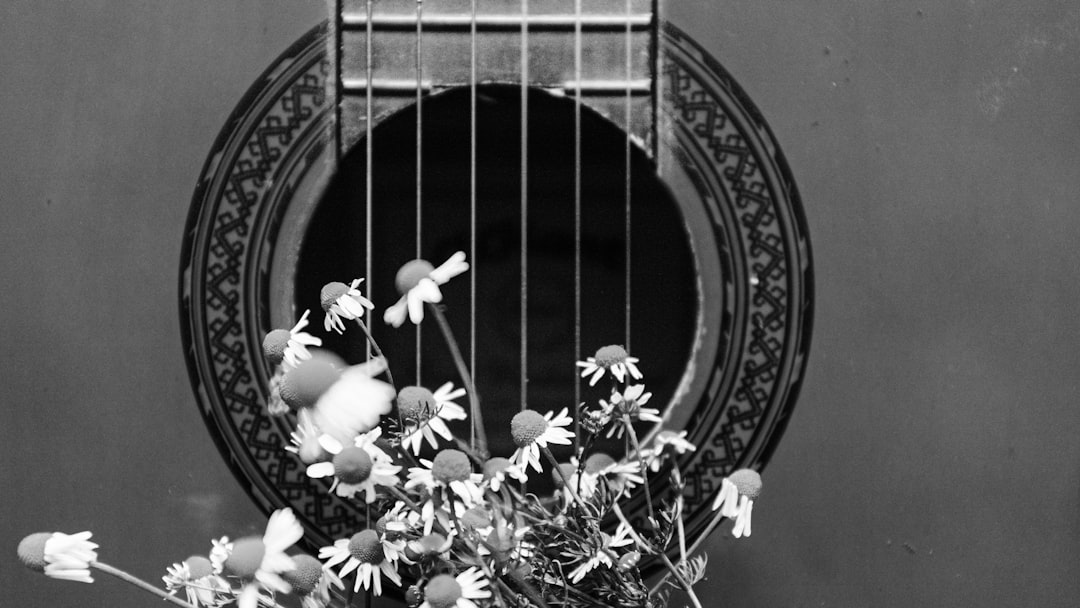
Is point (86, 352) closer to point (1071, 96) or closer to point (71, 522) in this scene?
point (71, 522)

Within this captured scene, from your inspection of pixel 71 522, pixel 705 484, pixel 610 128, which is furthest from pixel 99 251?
pixel 705 484

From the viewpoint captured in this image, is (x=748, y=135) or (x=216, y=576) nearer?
(x=216, y=576)

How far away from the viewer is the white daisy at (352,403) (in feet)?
1.92

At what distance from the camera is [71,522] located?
981 mm

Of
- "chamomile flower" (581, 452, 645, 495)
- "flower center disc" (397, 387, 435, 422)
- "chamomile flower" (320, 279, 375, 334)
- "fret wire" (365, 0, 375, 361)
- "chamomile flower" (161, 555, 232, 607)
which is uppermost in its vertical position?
"fret wire" (365, 0, 375, 361)

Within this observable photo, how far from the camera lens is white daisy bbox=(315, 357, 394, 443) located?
1.92ft

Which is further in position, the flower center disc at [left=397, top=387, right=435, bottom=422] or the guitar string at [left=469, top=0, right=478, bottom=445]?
the guitar string at [left=469, top=0, right=478, bottom=445]

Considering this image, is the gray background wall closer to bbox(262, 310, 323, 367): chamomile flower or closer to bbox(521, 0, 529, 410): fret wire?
bbox(521, 0, 529, 410): fret wire

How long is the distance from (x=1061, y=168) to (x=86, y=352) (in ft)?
3.30

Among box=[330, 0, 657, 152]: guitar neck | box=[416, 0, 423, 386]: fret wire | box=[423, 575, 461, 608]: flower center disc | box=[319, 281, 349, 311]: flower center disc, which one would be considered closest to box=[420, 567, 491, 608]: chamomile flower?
box=[423, 575, 461, 608]: flower center disc

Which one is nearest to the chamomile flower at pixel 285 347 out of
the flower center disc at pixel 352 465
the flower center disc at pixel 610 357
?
the flower center disc at pixel 352 465

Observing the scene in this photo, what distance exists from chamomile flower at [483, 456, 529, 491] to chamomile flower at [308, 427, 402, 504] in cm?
8

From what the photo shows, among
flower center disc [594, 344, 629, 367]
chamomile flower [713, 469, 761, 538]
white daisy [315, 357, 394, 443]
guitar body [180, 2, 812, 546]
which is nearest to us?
white daisy [315, 357, 394, 443]

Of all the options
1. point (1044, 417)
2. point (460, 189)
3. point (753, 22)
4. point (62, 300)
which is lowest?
point (1044, 417)
